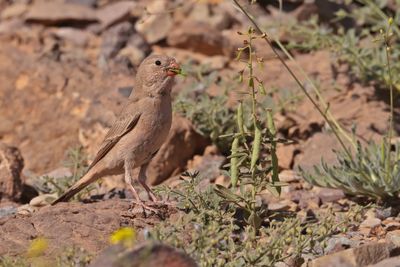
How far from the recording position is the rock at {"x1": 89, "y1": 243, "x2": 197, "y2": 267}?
13.0 ft

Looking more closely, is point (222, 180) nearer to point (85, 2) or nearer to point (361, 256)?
point (361, 256)

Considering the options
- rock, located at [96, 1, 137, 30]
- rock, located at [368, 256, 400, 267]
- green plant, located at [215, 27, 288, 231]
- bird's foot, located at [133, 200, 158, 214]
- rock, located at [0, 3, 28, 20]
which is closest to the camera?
rock, located at [368, 256, 400, 267]

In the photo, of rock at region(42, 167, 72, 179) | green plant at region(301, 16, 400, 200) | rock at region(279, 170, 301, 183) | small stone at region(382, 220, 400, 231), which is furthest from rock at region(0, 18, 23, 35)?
small stone at region(382, 220, 400, 231)

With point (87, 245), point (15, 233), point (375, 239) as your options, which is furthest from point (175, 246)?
point (375, 239)

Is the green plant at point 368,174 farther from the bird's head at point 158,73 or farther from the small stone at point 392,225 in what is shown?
the bird's head at point 158,73

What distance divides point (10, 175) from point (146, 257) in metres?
3.36

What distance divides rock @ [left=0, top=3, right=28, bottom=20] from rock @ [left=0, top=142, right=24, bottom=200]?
432cm

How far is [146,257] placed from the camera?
13.0 ft

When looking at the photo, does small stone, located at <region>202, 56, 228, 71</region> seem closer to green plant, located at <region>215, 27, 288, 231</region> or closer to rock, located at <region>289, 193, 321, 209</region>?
rock, located at <region>289, 193, 321, 209</region>

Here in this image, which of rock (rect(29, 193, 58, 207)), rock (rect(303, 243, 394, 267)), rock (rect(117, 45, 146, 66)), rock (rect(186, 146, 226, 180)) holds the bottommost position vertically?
rock (rect(186, 146, 226, 180))

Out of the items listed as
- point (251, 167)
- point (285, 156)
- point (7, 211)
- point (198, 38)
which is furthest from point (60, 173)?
point (198, 38)

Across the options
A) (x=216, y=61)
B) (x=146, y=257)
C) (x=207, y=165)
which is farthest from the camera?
(x=216, y=61)

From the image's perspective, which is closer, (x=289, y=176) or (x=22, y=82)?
(x=289, y=176)

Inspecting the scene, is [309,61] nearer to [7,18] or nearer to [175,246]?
[7,18]
